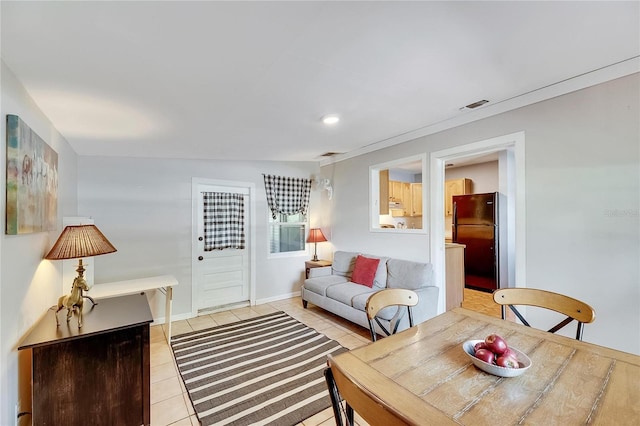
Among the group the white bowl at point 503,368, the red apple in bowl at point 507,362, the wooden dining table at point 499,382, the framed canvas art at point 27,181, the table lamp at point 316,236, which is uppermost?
the framed canvas art at point 27,181

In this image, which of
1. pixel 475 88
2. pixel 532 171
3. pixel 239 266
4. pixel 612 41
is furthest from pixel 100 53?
pixel 239 266

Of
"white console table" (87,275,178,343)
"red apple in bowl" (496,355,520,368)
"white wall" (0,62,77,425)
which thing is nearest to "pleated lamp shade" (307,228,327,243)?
"white console table" (87,275,178,343)

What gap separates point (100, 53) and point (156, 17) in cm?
46

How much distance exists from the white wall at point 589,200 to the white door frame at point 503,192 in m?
0.05

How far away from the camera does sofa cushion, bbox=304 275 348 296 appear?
149 inches

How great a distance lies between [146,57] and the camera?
1472 millimetres

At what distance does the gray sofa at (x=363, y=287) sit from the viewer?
291 centimetres

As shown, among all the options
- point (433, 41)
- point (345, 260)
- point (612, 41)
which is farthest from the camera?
point (345, 260)

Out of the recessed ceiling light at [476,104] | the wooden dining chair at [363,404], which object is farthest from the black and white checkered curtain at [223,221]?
the wooden dining chair at [363,404]

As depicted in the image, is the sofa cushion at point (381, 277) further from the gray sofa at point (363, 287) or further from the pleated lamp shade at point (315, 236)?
the pleated lamp shade at point (315, 236)

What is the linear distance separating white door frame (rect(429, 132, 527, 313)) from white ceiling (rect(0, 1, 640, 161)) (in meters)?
0.40

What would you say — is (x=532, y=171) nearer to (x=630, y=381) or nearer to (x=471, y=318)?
(x=471, y=318)

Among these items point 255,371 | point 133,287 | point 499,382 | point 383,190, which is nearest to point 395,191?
point 383,190

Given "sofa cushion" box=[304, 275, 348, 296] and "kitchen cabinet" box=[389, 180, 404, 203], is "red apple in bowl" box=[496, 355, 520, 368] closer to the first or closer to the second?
"sofa cushion" box=[304, 275, 348, 296]
